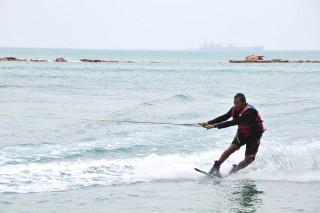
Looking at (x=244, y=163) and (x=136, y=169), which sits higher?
(x=244, y=163)

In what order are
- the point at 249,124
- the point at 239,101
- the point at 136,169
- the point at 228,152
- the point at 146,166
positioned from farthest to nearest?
the point at 146,166 < the point at 136,169 < the point at 228,152 < the point at 249,124 < the point at 239,101

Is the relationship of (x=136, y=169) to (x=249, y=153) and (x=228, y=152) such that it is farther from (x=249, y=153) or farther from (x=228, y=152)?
(x=249, y=153)

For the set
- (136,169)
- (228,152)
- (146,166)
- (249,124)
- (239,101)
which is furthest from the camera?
(146,166)

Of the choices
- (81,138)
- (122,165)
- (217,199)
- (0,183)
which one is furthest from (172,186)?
(81,138)

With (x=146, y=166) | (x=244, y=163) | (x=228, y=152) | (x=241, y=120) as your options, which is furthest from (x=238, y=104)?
(x=146, y=166)

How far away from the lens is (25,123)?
16.3 meters

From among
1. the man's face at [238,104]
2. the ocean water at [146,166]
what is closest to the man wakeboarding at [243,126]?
the man's face at [238,104]

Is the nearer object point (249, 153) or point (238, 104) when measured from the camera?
point (238, 104)

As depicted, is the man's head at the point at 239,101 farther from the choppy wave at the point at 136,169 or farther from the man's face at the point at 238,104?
the choppy wave at the point at 136,169

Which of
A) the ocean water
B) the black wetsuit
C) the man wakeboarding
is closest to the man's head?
the man wakeboarding

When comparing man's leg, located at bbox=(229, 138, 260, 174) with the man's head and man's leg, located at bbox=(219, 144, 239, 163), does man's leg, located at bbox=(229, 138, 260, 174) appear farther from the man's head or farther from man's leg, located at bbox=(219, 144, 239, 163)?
the man's head

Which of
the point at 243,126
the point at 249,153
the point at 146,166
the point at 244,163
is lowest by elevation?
the point at 146,166

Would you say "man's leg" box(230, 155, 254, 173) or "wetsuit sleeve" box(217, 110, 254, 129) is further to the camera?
"man's leg" box(230, 155, 254, 173)

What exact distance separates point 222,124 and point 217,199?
66.7 inches
